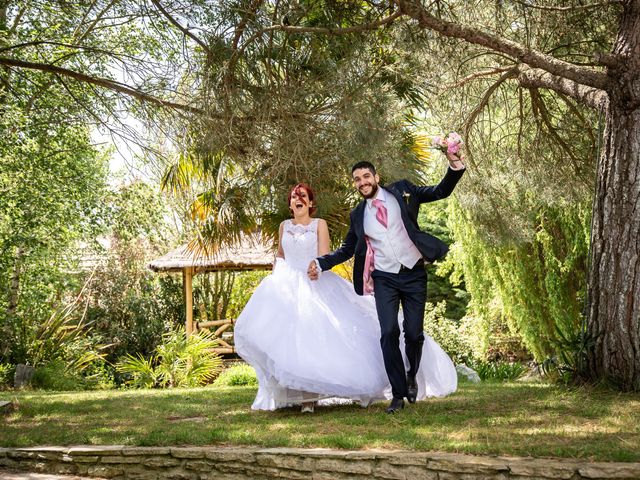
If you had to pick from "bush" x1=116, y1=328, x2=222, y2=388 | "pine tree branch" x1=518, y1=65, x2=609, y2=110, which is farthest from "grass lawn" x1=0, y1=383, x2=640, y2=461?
"bush" x1=116, y1=328, x2=222, y2=388

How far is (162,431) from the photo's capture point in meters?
5.34

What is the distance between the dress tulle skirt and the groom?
257mm

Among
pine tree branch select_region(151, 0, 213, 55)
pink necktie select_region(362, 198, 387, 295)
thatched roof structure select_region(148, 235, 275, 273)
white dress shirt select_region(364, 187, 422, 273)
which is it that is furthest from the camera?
thatched roof structure select_region(148, 235, 275, 273)

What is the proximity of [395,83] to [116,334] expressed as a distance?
12.0 m

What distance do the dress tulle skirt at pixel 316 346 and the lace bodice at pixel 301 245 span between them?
0.08 metres

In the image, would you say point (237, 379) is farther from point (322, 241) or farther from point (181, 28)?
point (181, 28)

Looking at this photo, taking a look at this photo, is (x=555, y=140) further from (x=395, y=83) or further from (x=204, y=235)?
(x=204, y=235)

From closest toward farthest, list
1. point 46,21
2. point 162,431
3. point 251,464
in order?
point 251,464
point 162,431
point 46,21

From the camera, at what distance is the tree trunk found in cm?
590

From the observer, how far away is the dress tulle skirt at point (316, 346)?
18.3 feet

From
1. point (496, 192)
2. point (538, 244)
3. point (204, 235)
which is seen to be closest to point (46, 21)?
point (204, 235)

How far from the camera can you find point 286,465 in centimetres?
421

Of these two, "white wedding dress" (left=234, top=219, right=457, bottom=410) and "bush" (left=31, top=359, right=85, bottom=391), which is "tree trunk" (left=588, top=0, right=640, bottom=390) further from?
"bush" (left=31, top=359, right=85, bottom=391)

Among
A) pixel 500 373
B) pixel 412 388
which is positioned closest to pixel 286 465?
pixel 412 388
